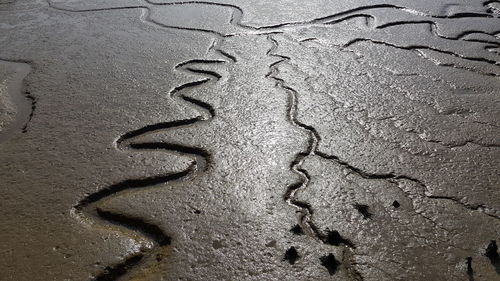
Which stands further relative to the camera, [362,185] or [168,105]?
[168,105]

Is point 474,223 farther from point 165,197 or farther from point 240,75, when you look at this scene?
point 240,75

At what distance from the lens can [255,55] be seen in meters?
2.68

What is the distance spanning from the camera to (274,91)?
7.31 ft

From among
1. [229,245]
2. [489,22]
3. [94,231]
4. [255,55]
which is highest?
[489,22]

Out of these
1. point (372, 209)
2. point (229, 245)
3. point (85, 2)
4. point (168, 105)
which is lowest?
point (229, 245)

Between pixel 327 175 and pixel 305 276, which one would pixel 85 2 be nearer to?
pixel 327 175

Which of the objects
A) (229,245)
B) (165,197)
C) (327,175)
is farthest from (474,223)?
(165,197)

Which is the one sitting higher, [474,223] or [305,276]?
[474,223]

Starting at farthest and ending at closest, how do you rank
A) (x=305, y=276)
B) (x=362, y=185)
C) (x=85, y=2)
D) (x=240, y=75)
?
(x=85, y=2), (x=240, y=75), (x=362, y=185), (x=305, y=276)

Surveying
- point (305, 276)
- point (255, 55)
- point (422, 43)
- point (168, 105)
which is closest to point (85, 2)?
point (255, 55)

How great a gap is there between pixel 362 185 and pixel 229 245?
1.80 ft

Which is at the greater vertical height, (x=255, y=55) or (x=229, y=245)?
(x=255, y=55)

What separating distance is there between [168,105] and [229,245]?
1012 mm

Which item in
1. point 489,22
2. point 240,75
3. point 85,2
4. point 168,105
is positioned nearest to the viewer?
point 168,105
